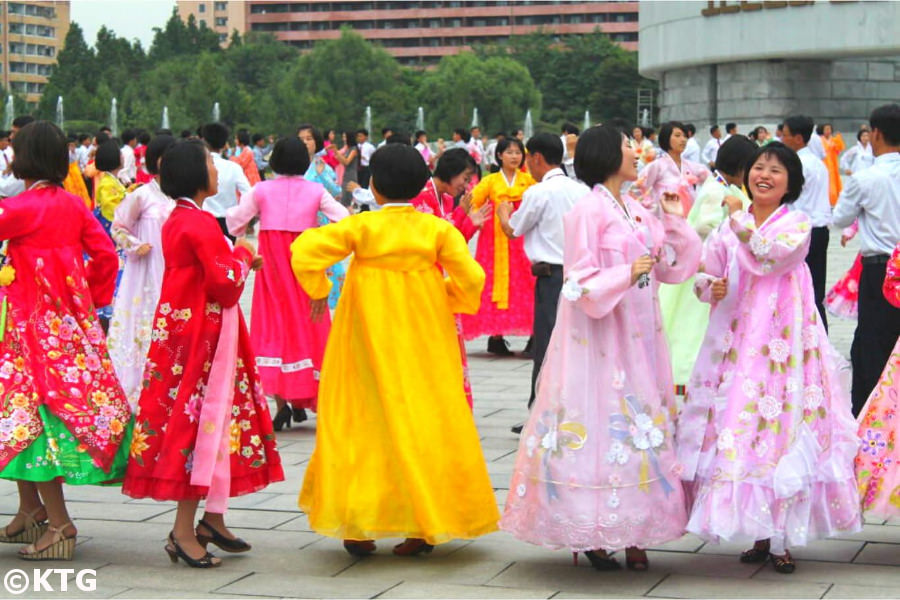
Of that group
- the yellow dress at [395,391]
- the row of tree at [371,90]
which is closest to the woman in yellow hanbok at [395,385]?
the yellow dress at [395,391]

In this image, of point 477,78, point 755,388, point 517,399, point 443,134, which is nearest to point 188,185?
point 755,388

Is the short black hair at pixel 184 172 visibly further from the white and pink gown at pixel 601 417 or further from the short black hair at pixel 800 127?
the short black hair at pixel 800 127

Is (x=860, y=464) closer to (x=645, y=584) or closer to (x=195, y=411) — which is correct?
(x=645, y=584)

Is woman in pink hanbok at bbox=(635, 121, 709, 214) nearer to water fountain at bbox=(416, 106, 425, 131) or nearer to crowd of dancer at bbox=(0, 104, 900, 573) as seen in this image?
crowd of dancer at bbox=(0, 104, 900, 573)

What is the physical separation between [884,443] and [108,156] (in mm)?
6271

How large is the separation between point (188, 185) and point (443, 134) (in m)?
73.8

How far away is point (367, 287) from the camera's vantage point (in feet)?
17.4

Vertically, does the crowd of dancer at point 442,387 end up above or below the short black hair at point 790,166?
below

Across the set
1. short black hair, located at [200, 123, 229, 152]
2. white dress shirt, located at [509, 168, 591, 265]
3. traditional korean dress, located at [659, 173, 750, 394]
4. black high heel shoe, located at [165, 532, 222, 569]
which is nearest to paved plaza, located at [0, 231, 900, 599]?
black high heel shoe, located at [165, 532, 222, 569]

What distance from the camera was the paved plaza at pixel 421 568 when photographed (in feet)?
15.8

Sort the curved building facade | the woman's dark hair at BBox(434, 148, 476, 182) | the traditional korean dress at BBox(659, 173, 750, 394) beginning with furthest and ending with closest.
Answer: the curved building facade < the traditional korean dress at BBox(659, 173, 750, 394) < the woman's dark hair at BBox(434, 148, 476, 182)

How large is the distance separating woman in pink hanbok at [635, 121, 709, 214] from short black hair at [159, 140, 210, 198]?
1.72 m

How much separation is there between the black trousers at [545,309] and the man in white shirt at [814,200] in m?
2.36

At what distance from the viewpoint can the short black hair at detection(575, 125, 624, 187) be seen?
514 cm
